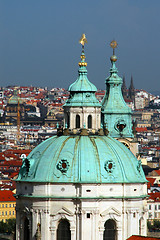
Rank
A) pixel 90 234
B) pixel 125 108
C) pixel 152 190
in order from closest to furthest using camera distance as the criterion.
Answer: pixel 90 234 < pixel 125 108 < pixel 152 190

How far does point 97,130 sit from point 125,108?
15228 millimetres

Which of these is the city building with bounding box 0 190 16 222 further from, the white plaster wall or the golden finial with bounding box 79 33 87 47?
the white plaster wall

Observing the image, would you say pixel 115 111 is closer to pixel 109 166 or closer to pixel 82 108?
pixel 82 108

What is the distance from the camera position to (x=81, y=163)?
43125 mm

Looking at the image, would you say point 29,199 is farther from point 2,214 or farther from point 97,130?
point 2,214

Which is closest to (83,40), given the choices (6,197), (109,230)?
(109,230)

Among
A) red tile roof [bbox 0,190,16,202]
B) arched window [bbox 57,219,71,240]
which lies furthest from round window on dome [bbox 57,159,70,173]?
red tile roof [bbox 0,190,16,202]

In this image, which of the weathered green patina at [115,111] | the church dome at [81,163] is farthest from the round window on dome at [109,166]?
the weathered green patina at [115,111]

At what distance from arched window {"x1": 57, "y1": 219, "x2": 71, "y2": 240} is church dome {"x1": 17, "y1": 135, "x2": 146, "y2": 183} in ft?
4.85

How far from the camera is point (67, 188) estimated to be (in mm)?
42969

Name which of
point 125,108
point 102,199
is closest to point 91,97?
point 102,199

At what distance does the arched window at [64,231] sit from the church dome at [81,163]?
148cm

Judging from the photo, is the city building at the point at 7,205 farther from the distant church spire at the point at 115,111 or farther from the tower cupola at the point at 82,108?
the tower cupola at the point at 82,108

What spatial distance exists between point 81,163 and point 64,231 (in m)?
2.37
